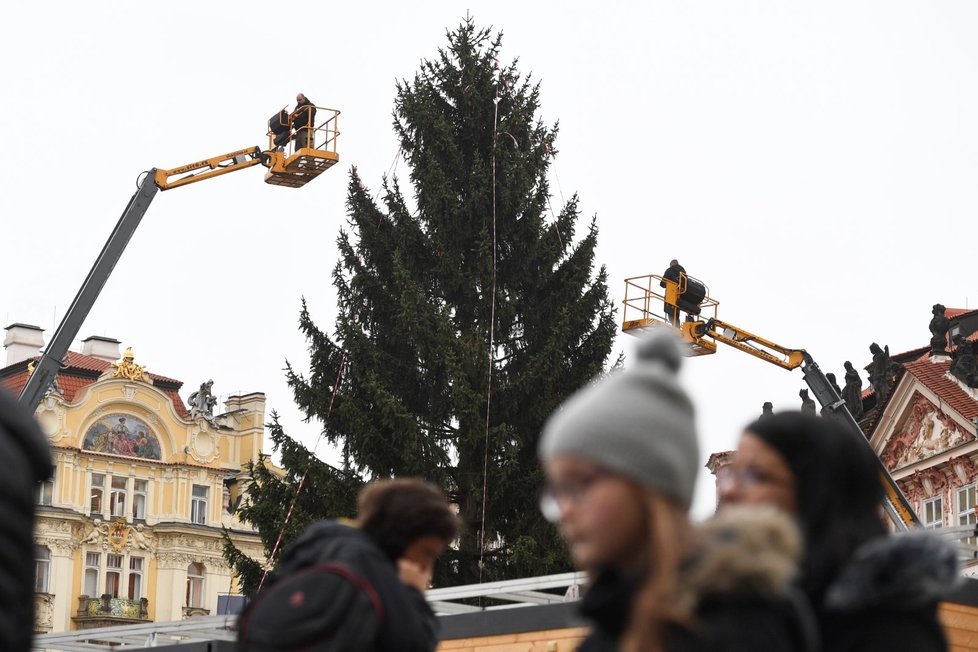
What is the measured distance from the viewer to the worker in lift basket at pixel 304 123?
26391 mm

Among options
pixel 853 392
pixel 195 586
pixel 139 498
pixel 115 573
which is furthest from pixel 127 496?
pixel 853 392

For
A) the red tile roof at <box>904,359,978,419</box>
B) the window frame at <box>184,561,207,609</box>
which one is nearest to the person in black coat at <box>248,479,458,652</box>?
the red tile roof at <box>904,359,978,419</box>

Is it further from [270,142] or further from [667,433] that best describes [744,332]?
[667,433]

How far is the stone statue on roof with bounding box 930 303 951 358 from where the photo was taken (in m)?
38.4

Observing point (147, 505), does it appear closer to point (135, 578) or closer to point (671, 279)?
point (135, 578)

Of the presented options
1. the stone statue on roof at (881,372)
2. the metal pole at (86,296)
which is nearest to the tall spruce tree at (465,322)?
the metal pole at (86,296)

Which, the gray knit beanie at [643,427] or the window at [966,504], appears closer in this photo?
the gray knit beanie at [643,427]

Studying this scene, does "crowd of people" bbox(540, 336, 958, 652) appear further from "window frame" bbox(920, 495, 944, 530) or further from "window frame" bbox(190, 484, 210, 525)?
"window frame" bbox(190, 484, 210, 525)

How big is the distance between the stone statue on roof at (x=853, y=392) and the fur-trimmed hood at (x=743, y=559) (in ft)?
129

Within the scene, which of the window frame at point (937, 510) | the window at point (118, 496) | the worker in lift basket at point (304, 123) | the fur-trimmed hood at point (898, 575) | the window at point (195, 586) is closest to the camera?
the fur-trimmed hood at point (898, 575)

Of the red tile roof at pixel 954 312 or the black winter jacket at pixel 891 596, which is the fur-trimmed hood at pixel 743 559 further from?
the red tile roof at pixel 954 312

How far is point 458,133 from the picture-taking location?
31641 millimetres

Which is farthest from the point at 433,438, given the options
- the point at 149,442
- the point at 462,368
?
the point at 149,442

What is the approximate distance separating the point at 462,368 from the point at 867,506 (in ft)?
82.4
